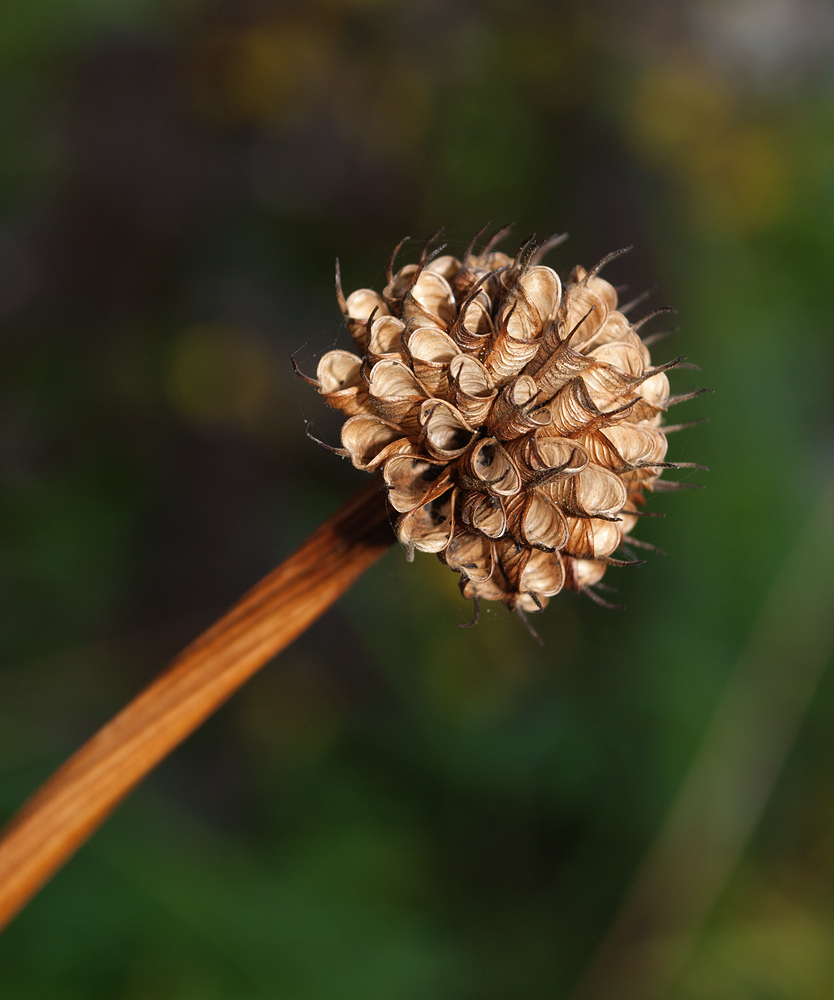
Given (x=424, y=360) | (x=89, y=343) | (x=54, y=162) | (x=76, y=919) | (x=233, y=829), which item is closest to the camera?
(x=424, y=360)

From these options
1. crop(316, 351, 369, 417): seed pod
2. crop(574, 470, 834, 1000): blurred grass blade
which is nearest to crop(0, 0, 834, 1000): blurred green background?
crop(574, 470, 834, 1000): blurred grass blade

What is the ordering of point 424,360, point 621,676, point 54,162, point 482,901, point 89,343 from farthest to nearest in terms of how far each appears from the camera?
point 54,162
point 89,343
point 621,676
point 482,901
point 424,360

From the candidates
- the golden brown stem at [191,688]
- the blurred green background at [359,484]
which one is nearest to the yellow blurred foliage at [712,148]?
the blurred green background at [359,484]

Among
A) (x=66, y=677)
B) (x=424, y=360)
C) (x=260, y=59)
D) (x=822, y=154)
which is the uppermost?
(x=822, y=154)

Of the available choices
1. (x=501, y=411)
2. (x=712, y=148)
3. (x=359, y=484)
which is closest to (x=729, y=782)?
Result: (x=359, y=484)

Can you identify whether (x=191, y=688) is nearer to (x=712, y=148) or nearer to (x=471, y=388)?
(x=471, y=388)

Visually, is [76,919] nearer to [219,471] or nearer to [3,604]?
[3,604]

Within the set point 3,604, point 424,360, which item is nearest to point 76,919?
point 3,604
